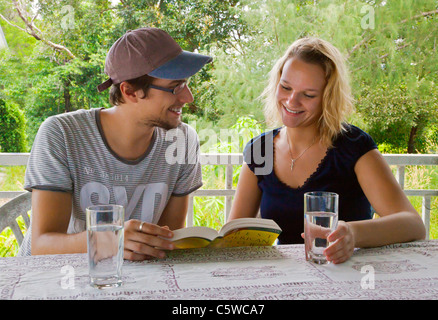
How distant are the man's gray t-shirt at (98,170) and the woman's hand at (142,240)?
359 millimetres

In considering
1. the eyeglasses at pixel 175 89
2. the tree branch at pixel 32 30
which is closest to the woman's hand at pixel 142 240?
the eyeglasses at pixel 175 89

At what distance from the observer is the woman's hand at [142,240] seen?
0.94 metres

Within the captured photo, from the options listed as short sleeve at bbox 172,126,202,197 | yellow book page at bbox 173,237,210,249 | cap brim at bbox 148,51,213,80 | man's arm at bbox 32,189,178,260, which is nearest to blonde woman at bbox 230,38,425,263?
short sleeve at bbox 172,126,202,197

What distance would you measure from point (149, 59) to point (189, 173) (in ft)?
1.28

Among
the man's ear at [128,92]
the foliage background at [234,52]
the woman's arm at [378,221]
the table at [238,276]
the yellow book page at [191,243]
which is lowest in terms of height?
the table at [238,276]

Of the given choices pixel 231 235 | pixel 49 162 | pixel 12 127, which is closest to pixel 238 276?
pixel 231 235

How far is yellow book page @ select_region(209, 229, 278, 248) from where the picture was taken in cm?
105

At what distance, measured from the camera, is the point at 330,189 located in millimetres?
1421

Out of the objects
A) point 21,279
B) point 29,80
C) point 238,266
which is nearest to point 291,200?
point 238,266

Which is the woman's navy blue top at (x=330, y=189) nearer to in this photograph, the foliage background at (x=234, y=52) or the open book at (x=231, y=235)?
the open book at (x=231, y=235)

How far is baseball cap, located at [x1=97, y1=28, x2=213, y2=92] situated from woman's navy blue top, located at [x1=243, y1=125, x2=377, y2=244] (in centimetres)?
44

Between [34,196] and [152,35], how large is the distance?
572 millimetres

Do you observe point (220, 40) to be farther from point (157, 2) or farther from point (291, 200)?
point (291, 200)
